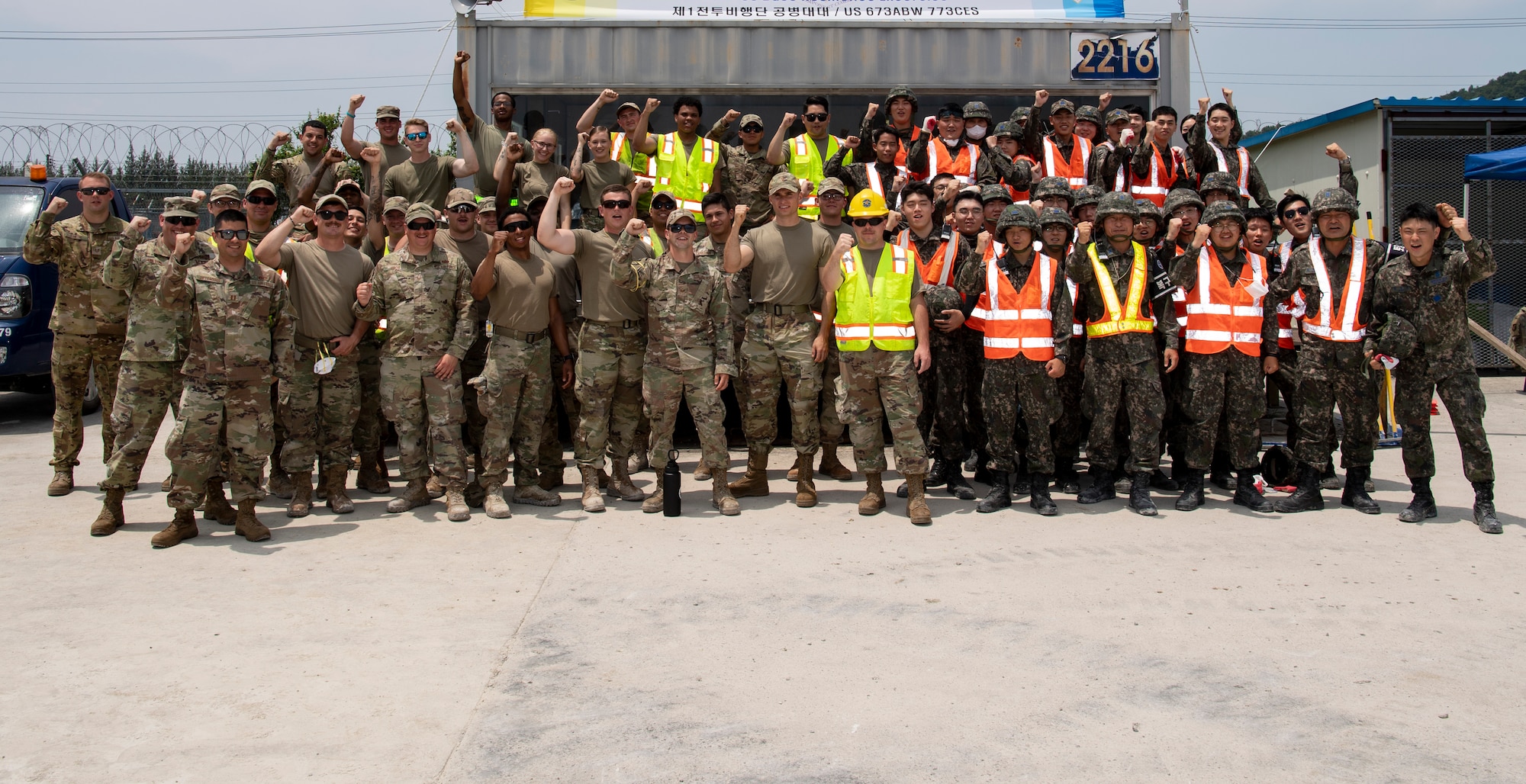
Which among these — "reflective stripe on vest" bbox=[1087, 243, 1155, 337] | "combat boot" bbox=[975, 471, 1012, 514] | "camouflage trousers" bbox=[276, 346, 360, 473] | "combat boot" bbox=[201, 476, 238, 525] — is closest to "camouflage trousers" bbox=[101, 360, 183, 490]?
"combat boot" bbox=[201, 476, 238, 525]

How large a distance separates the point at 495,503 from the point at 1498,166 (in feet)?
39.4

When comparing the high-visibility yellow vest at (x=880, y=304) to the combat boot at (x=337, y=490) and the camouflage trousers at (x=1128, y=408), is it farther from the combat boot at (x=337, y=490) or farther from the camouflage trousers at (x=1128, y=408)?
the combat boot at (x=337, y=490)

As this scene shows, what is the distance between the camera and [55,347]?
25.0 feet

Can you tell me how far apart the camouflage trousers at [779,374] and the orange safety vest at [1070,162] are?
3098mm

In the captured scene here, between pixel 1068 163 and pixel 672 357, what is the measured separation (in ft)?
13.6

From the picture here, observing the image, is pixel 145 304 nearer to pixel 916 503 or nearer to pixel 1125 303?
pixel 916 503

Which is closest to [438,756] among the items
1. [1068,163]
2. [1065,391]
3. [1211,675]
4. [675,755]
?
[675,755]

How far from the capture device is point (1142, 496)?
22.8 feet

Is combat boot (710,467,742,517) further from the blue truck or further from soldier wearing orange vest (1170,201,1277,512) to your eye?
the blue truck

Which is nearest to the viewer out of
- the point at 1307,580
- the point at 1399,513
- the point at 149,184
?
the point at 1307,580

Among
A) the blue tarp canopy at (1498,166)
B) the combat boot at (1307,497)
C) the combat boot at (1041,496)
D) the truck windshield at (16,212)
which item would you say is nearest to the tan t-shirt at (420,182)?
the truck windshield at (16,212)

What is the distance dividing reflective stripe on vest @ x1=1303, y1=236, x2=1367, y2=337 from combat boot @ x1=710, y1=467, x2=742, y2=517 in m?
3.84

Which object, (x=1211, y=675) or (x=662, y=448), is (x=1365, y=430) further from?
(x=662, y=448)

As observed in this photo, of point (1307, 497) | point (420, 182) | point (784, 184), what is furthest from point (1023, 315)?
point (420, 182)
